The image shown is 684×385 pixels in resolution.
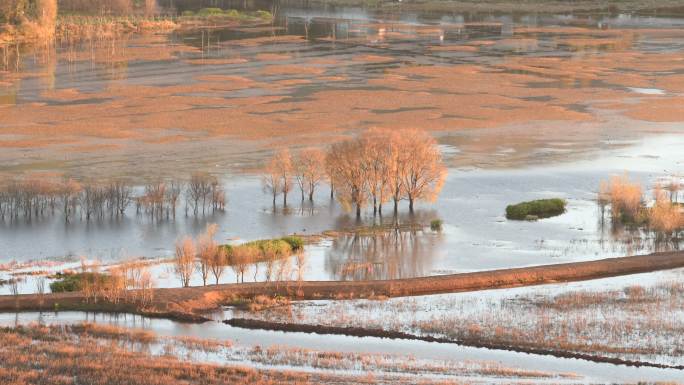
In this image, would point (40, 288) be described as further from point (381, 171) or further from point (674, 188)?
point (674, 188)

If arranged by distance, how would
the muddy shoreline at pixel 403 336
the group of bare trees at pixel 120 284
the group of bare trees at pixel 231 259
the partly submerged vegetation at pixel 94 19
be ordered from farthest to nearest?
the partly submerged vegetation at pixel 94 19, the group of bare trees at pixel 231 259, the group of bare trees at pixel 120 284, the muddy shoreline at pixel 403 336

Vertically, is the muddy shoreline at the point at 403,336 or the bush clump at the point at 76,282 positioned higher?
the bush clump at the point at 76,282

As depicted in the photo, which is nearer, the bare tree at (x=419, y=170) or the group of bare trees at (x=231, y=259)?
the group of bare trees at (x=231, y=259)

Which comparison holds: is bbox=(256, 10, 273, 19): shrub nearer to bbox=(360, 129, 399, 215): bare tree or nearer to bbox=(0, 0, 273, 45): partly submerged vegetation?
bbox=(0, 0, 273, 45): partly submerged vegetation

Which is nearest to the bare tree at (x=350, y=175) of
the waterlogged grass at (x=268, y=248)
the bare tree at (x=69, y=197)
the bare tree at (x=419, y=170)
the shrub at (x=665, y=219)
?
the bare tree at (x=419, y=170)

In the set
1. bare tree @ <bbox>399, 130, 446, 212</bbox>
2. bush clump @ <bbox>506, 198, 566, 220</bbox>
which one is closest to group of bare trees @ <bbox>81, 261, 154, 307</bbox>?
bare tree @ <bbox>399, 130, 446, 212</bbox>

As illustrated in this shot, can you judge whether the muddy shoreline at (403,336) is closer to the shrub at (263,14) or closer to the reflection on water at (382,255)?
the reflection on water at (382,255)

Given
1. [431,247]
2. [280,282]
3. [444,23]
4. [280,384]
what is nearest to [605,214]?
[431,247]
